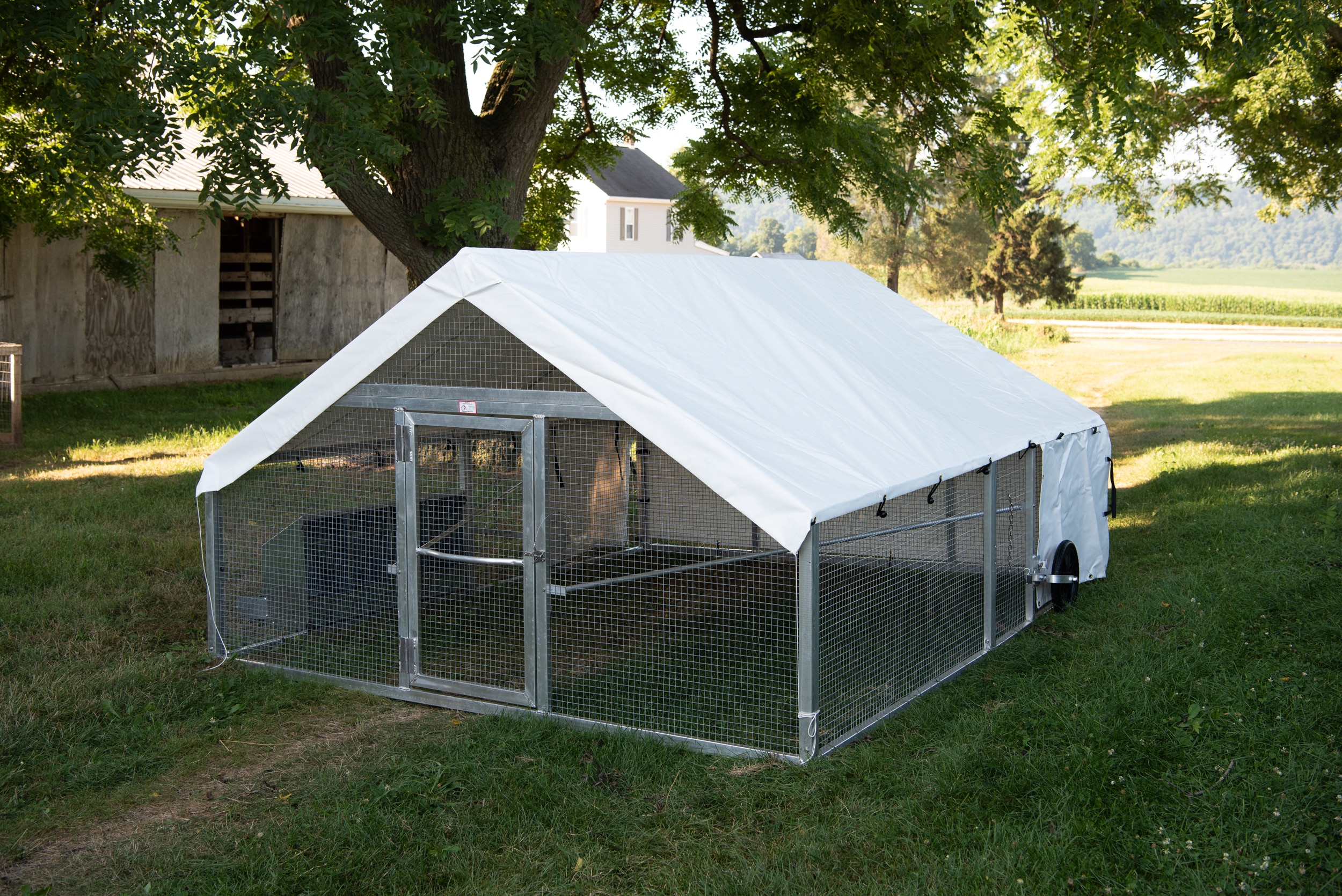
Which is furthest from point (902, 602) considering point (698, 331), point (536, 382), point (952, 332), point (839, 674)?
point (952, 332)

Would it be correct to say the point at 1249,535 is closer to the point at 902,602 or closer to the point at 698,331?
the point at 902,602

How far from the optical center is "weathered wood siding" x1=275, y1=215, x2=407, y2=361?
20172 millimetres

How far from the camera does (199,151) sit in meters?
8.13

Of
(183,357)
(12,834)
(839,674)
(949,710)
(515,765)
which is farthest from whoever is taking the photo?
(183,357)

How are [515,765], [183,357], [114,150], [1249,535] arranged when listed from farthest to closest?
[183,357] → [1249,535] → [114,150] → [515,765]

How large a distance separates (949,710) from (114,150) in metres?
5.98

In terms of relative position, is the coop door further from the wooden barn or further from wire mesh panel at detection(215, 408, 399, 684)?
the wooden barn

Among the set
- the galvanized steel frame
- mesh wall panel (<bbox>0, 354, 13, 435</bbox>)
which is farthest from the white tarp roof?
mesh wall panel (<bbox>0, 354, 13, 435</bbox>)

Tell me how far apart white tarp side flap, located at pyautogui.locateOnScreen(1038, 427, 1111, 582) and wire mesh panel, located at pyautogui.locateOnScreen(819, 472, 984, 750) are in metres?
0.48

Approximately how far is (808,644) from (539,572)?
1430 mm

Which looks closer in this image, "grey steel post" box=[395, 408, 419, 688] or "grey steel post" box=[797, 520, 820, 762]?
"grey steel post" box=[797, 520, 820, 762]

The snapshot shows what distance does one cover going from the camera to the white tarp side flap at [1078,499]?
7414 millimetres

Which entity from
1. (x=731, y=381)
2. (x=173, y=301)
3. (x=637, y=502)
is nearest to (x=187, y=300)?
(x=173, y=301)

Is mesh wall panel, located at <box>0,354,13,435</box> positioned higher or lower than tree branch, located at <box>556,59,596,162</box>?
lower
